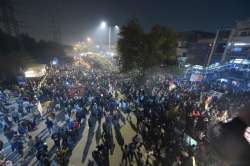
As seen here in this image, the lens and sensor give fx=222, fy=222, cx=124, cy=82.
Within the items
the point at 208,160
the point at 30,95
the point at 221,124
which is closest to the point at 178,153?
the point at 208,160

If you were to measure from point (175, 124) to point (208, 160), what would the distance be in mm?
5440

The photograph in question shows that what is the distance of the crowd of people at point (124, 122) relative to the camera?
12.6 m

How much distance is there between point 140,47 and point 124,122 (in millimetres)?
21832

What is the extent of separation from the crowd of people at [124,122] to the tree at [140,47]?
11950 millimetres

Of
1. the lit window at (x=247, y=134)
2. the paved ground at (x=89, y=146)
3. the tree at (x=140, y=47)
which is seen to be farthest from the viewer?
the tree at (x=140, y=47)

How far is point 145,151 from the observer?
45.8 ft

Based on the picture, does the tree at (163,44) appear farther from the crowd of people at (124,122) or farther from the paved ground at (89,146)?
the paved ground at (89,146)

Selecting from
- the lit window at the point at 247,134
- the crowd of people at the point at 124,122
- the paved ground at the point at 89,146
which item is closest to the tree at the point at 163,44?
the crowd of people at the point at 124,122

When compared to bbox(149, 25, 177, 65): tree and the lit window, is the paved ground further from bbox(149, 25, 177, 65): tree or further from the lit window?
bbox(149, 25, 177, 65): tree

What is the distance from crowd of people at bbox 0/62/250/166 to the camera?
12.6m

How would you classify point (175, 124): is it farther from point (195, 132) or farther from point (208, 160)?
point (208, 160)

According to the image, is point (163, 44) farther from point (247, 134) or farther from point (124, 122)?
point (247, 134)

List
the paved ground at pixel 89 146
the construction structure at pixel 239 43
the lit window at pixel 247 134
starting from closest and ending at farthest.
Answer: the lit window at pixel 247 134, the paved ground at pixel 89 146, the construction structure at pixel 239 43

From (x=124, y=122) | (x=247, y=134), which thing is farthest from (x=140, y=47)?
(x=247, y=134)
